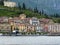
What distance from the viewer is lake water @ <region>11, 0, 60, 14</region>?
15.8 meters

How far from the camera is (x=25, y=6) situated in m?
15.7

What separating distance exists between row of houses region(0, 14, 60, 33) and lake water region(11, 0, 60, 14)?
54.1 inches

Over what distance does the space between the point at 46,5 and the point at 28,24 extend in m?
3.08

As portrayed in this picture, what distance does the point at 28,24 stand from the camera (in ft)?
44.9

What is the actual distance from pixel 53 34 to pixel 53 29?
0.43m

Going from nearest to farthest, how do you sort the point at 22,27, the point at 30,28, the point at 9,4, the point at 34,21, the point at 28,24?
1. the point at 30,28
2. the point at 22,27
3. the point at 28,24
4. the point at 34,21
5. the point at 9,4

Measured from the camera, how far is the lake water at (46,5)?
51.8ft

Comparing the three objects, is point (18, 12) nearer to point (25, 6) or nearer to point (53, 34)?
point (25, 6)

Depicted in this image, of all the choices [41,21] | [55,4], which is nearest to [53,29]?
[41,21]

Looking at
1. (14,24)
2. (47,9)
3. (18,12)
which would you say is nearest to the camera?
(14,24)

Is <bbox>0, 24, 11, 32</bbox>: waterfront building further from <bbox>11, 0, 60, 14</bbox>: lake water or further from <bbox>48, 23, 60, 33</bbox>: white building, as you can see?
<bbox>11, 0, 60, 14</bbox>: lake water

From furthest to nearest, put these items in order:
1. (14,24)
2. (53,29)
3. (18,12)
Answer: (18,12) < (14,24) < (53,29)

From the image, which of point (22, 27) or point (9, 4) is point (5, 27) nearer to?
point (22, 27)

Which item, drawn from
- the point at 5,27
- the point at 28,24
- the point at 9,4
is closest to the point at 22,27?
the point at 28,24
